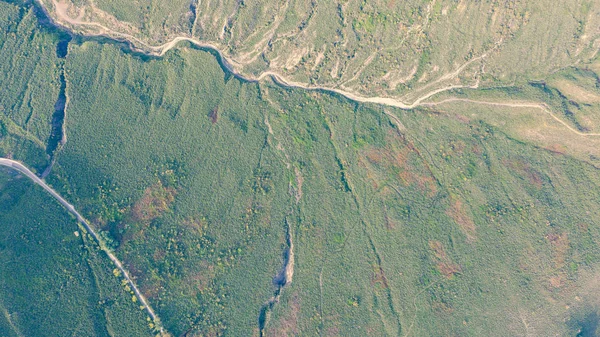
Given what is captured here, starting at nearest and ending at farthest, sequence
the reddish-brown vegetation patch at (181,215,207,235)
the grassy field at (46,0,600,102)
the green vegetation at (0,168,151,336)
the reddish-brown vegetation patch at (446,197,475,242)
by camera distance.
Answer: the green vegetation at (0,168,151,336)
the reddish-brown vegetation patch at (181,215,207,235)
the reddish-brown vegetation patch at (446,197,475,242)
the grassy field at (46,0,600,102)

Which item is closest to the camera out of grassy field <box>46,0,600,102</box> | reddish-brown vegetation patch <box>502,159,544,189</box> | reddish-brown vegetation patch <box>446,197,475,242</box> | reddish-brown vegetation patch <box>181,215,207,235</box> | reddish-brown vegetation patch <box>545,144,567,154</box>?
reddish-brown vegetation patch <box>181,215,207,235</box>

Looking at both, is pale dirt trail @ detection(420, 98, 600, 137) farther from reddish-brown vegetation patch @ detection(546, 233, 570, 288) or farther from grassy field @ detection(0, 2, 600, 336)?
reddish-brown vegetation patch @ detection(546, 233, 570, 288)

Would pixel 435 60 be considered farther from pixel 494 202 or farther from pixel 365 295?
pixel 365 295

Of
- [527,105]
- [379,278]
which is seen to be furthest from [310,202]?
[527,105]

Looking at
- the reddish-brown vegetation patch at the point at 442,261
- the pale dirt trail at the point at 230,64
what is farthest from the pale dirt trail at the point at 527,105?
the reddish-brown vegetation patch at the point at 442,261

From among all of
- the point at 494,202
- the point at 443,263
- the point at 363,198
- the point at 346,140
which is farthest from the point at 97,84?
the point at 494,202

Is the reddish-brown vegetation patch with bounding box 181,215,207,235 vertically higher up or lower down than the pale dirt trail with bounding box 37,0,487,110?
lower down

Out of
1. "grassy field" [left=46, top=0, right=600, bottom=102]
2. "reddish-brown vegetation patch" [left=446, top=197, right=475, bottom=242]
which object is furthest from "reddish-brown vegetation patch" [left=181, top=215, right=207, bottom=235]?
"reddish-brown vegetation patch" [left=446, top=197, right=475, bottom=242]
